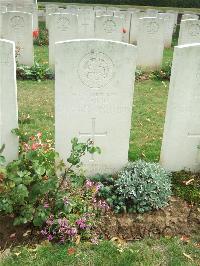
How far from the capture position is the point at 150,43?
10.3m

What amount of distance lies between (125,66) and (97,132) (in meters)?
0.89

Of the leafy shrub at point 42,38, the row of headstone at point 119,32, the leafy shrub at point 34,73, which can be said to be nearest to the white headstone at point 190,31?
the row of headstone at point 119,32

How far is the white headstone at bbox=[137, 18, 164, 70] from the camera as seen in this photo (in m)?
10.2

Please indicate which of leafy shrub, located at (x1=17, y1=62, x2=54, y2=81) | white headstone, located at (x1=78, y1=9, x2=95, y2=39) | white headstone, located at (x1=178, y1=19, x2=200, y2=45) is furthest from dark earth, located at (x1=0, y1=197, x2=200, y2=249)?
white headstone, located at (x1=78, y1=9, x2=95, y2=39)

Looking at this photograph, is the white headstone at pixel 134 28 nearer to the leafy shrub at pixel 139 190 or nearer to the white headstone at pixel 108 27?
the white headstone at pixel 108 27

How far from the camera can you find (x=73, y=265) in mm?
3699

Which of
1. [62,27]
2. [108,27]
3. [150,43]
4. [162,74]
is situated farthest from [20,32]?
[162,74]

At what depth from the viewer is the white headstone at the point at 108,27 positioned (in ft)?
34.2

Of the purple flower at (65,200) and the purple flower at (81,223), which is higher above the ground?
the purple flower at (65,200)

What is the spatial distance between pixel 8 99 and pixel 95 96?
0.99 metres

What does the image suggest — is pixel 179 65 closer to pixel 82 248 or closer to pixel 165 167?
pixel 165 167

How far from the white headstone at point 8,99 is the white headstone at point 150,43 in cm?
648

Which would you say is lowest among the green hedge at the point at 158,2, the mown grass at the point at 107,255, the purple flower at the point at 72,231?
the mown grass at the point at 107,255

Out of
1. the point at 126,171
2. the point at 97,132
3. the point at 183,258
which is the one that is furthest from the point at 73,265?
the point at 97,132
